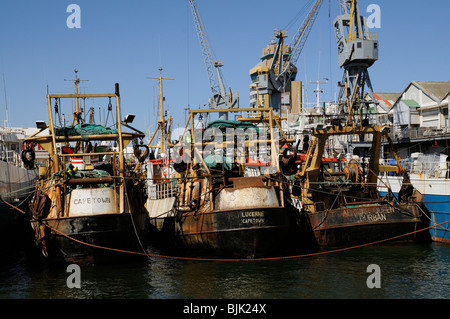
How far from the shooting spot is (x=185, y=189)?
79.4ft

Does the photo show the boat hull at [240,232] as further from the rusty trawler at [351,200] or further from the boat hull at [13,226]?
the boat hull at [13,226]

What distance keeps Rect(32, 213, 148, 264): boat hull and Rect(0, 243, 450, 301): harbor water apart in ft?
1.65

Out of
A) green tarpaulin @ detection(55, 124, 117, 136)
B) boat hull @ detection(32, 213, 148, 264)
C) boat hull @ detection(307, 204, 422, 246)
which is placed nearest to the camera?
boat hull @ detection(32, 213, 148, 264)

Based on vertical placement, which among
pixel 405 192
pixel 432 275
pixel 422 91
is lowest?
pixel 432 275

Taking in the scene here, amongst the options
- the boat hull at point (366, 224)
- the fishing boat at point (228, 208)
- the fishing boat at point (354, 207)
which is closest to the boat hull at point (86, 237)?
the fishing boat at point (228, 208)

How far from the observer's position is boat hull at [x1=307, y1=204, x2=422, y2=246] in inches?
928

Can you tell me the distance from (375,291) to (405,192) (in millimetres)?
10441

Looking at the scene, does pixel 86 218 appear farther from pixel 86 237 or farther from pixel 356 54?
pixel 356 54

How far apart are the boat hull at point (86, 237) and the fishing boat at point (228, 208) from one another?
2.31m

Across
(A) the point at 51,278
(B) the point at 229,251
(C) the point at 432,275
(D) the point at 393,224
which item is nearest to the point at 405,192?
(D) the point at 393,224

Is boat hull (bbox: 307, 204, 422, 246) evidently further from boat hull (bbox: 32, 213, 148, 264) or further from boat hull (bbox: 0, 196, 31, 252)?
boat hull (bbox: 0, 196, 31, 252)

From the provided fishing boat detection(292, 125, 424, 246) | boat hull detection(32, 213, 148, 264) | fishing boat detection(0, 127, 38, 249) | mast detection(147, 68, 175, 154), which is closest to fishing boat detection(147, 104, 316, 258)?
fishing boat detection(292, 125, 424, 246)
